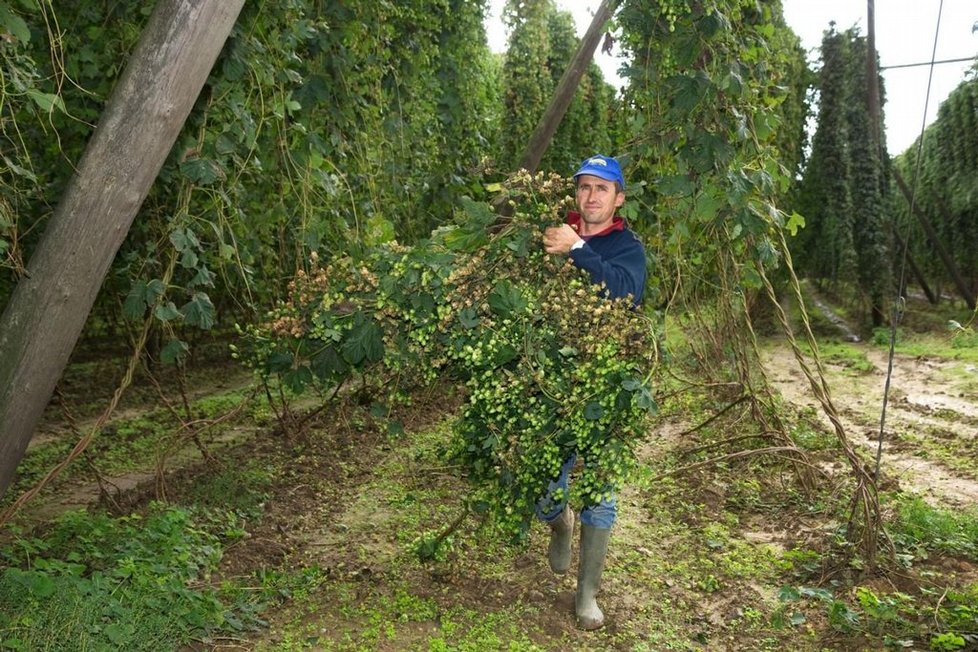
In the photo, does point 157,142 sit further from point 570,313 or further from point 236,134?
point 570,313

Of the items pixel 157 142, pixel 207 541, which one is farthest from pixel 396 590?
pixel 157 142

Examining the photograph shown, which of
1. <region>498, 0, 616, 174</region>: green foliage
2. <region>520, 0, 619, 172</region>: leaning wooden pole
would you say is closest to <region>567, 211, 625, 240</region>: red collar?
<region>520, 0, 619, 172</region>: leaning wooden pole

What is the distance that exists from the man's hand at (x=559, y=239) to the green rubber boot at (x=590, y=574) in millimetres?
1115

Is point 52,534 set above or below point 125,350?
above

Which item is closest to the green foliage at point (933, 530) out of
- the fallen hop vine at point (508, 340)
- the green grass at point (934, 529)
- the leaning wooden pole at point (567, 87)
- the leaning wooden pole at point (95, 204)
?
the green grass at point (934, 529)

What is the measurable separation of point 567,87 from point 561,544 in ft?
14.6

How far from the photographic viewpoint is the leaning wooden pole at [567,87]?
247 inches

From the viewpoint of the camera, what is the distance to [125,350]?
29.9 ft

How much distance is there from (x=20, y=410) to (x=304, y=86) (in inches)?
91.9

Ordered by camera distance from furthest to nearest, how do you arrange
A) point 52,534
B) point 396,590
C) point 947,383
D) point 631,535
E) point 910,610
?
point 947,383
point 631,535
point 52,534
point 396,590
point 910,610

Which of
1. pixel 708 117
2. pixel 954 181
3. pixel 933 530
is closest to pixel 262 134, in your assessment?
pixel 708 117

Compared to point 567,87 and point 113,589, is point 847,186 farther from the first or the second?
point 113,589

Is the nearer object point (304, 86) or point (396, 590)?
point (396, 590)

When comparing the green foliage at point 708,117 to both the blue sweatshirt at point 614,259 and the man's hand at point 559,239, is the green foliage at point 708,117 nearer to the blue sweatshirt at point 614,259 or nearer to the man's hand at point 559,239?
the blue sweatshirt at point 614,259
